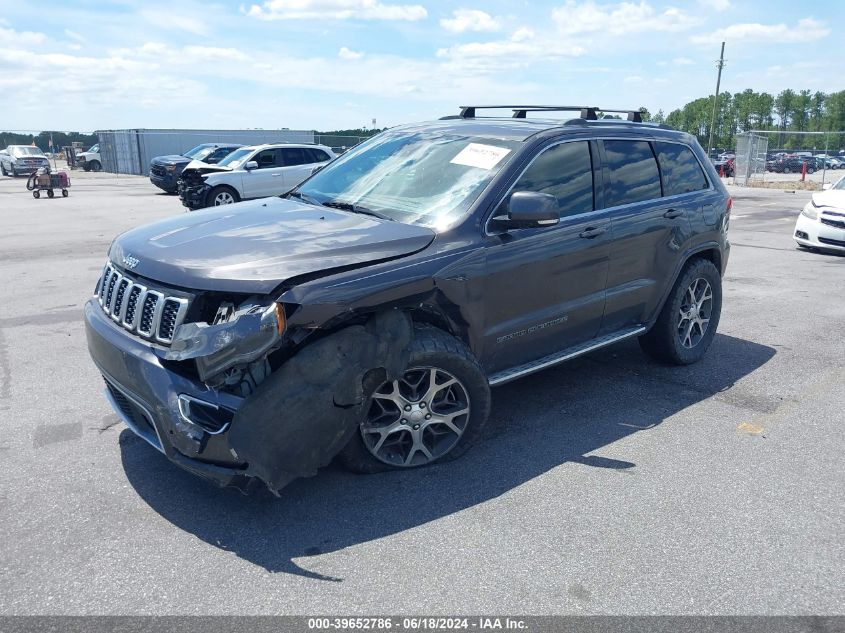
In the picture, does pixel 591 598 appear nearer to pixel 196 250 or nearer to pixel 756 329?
pixel 196 250

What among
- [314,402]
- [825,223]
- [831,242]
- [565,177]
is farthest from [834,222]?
[314,402]

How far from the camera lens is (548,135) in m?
4.49

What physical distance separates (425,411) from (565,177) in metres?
1.86

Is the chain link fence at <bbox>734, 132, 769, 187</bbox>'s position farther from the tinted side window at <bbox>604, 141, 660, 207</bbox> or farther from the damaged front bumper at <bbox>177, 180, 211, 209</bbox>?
the tinted side window at <bbox>604, 141, 660, 207</bbox>

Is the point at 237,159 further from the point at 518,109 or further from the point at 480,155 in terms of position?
the point at 480,155

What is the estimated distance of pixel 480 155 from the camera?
174 inches

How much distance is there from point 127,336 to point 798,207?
22236 millimetres

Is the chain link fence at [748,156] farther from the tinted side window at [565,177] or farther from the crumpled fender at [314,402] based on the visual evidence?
the crumpled fender at [314,402]

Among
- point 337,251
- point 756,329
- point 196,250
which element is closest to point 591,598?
point 337,251

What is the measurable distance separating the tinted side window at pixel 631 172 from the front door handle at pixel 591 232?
0.26 m

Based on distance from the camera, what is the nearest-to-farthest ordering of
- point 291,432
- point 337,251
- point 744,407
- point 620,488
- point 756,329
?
point 291,432 → point 337,251 → point 620,488 → point 744,407 → point 756,329

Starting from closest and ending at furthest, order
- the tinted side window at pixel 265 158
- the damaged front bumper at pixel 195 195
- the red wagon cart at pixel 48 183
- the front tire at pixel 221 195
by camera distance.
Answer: the damaged front bumper at pixel 195 195 → the front tire at pixel 221 195 → the tinted side window at pixel 265 158 → the red wagon cart at pixel 48 183

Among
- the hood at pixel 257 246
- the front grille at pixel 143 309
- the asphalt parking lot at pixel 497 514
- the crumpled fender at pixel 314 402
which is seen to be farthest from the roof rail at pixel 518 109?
the front grille at pixel 143 309

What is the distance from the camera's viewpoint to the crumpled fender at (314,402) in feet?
10.2
